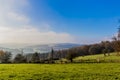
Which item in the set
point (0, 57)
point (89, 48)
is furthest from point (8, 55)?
point (89, 48)

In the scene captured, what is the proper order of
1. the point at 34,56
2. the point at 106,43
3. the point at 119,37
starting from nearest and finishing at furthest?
1. the point at 119,37
2. the point at 34,56
3. the point at 106,43

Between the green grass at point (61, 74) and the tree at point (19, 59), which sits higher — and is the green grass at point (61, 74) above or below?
below

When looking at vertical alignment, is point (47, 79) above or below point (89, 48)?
below

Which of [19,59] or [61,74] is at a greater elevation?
[19,59]

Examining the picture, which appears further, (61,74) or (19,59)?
(19,59)

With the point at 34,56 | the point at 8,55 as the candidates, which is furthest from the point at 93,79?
the point at 8,55

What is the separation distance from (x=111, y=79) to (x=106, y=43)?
121718 millimetres

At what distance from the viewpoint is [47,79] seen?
23141 mm

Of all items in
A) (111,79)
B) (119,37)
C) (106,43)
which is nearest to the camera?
(111,79)

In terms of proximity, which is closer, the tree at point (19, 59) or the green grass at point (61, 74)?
the green grass at point (61, 74)

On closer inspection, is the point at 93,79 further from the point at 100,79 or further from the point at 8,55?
the point at 8,55

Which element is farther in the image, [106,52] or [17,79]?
[106,52]

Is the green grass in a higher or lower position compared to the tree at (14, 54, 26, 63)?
lower

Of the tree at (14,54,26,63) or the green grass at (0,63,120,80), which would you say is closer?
the green grass at (0,63,120,80)
